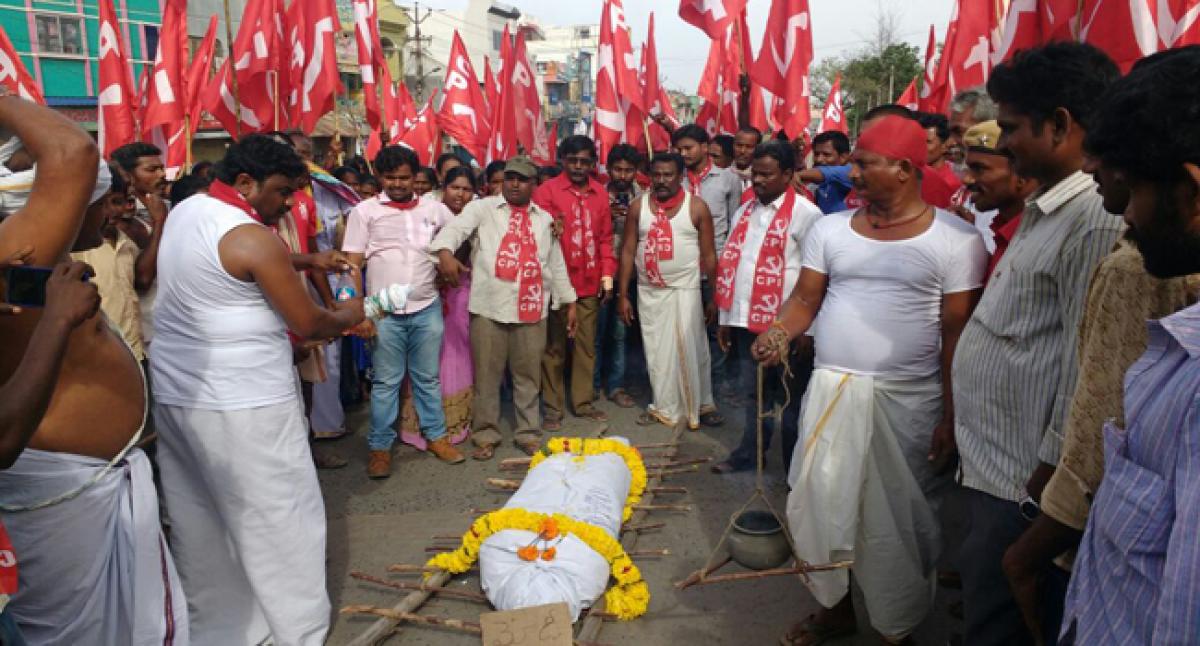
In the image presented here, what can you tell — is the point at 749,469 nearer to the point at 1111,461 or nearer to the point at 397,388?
the point at 397,388

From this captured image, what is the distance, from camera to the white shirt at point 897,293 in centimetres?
307

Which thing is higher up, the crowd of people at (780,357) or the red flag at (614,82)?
the red flag at (614,82)

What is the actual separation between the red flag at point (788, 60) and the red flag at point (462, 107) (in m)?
3.14

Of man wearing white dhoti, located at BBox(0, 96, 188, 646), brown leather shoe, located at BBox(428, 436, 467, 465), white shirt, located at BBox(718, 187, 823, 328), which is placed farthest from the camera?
brown leather shoe, located at BBox(428, 436, 467, 465)

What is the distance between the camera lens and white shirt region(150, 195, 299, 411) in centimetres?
302

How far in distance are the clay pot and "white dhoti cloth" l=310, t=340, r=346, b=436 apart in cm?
374

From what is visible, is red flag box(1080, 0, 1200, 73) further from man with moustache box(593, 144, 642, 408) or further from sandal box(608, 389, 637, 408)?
sandal box(608, 389, 637, 408)

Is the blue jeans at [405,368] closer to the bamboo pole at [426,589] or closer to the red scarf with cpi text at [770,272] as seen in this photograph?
the bamboo pole at [426,589]

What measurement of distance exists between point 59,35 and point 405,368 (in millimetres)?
21467

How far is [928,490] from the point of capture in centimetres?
321

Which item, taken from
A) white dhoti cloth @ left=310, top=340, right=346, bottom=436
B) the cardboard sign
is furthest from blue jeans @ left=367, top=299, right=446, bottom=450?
the cardboard sign

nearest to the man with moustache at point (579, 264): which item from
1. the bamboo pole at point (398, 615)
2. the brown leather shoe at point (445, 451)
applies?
the brown leather shoe at point (445, 451)

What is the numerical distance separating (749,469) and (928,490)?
2037mm

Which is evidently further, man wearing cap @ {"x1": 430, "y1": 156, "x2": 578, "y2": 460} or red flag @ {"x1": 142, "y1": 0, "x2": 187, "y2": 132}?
red flag @ {"x1": 142, "y1": 0, "x2": 187, "y2": 132}
